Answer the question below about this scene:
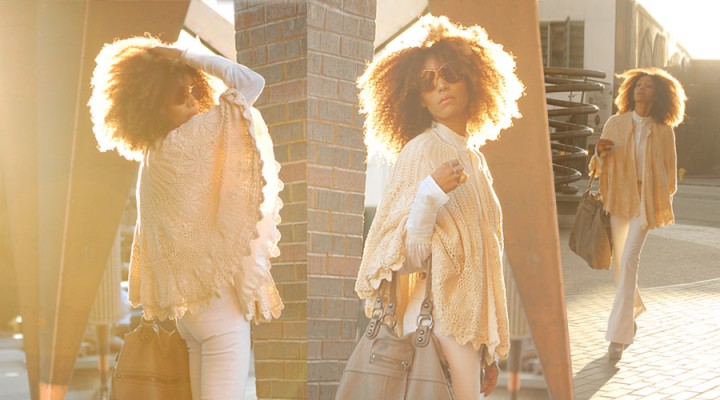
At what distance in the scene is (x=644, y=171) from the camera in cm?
Answer: 454

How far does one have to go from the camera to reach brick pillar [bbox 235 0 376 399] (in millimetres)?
4480

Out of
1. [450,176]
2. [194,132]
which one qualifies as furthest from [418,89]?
[194,132]

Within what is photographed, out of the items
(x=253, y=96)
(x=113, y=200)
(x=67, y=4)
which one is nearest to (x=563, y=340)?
(x=253, y=96)

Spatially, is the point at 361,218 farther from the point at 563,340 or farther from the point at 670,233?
the point at 670,233

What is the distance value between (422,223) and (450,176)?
0.63 feet

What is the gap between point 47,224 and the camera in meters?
4.72

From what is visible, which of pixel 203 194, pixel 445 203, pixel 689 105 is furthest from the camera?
pixel 689 105

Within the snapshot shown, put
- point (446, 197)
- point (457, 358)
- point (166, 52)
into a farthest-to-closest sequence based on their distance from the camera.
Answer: point (166, 52) → point (457, 358) → point (446, 197)

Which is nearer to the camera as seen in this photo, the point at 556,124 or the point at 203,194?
the point at 203,194

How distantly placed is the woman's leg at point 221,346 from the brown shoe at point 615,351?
200cm

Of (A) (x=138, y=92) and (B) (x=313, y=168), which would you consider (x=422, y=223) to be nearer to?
(A) (x=138, y=92)

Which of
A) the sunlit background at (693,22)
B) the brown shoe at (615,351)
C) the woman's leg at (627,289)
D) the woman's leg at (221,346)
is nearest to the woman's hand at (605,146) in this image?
the woman's leg at (627,289)

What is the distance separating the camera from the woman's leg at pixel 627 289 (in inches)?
180

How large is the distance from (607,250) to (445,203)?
1.71m
